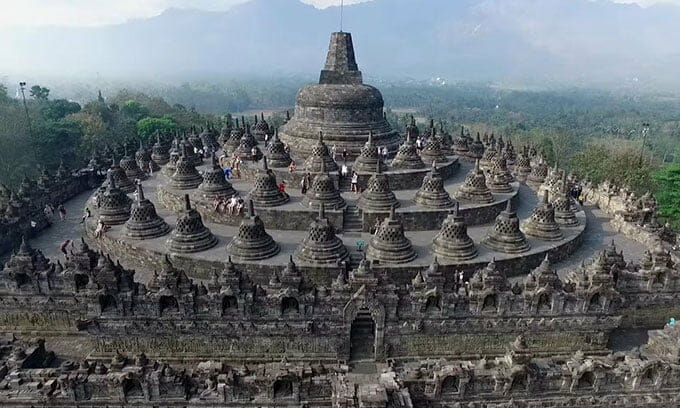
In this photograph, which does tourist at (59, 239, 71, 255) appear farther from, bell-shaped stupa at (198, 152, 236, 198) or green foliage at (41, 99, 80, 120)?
green foliage at (41, 99, 80, 120)

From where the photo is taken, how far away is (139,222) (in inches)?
780

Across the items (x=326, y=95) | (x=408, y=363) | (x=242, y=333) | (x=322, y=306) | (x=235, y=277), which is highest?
(x=326, y=95)

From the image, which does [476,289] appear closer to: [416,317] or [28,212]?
[416,317]

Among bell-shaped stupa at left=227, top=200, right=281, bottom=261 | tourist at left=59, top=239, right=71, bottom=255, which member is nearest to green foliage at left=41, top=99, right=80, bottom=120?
tourist at left=59, top=239, right=71, bottom=255

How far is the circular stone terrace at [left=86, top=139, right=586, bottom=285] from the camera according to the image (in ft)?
58.0

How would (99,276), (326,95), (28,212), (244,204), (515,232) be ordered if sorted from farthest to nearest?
1. (326,95)
2. (28,212)
3. (244,204)
4. (515,232)
5. (99,276)

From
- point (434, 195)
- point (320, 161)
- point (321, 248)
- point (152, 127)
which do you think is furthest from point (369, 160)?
point (152, 127)

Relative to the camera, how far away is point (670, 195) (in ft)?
103

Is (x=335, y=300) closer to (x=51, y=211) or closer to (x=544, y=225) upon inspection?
(x=544, y=225)

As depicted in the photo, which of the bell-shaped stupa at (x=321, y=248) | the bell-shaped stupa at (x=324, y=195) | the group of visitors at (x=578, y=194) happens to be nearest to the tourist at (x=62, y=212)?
the bell-shaped stupa at (x=324, y=195)

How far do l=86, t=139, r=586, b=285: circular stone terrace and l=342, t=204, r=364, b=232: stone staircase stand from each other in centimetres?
4

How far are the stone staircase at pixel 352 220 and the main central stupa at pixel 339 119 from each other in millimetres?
6412

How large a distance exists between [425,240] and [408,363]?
600cm

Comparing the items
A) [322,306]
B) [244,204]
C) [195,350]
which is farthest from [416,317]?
[244,204]
